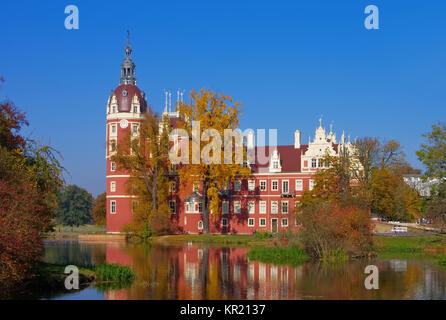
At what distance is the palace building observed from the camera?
230 feet

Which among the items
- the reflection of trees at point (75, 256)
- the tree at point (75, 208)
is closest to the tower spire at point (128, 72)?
the reflection of trees at point (75, 256)

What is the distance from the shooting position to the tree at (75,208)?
117 metres

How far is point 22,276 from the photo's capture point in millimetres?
22219

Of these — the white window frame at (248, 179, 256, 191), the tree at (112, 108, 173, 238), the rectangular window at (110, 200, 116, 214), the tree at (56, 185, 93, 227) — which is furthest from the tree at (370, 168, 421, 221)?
the tree at (56, 185, 93, 227)

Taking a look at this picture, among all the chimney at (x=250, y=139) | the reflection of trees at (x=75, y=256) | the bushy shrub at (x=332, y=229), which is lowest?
the reflection of trees at (x=75, y=256)

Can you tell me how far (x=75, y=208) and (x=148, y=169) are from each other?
54.2 m

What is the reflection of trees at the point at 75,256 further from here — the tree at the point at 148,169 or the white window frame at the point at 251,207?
the white window frame at the point at 251,207

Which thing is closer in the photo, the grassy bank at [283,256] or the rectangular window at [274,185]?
the grassy bank at [283,256]

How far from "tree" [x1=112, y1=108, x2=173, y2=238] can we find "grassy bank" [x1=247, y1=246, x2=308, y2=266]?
84.9 feet

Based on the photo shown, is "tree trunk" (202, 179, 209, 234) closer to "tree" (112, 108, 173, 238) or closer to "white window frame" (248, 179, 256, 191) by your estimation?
"tree" (112, 108, 173, 238)

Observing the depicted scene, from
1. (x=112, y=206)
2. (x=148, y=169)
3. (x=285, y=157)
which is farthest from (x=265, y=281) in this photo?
(x=112, y=206)

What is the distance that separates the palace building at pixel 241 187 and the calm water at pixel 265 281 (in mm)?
30942

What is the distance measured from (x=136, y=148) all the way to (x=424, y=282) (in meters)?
41.7
